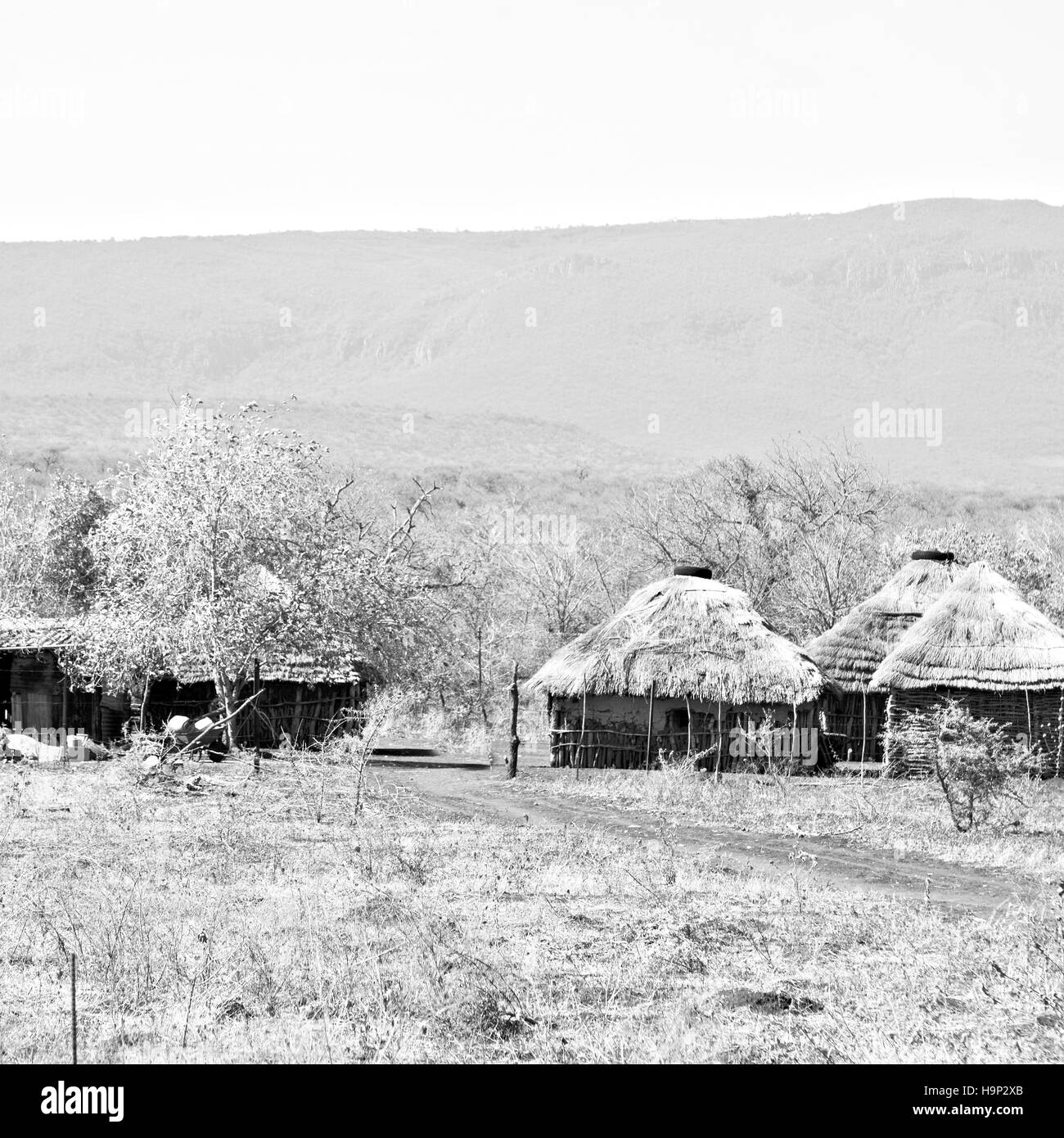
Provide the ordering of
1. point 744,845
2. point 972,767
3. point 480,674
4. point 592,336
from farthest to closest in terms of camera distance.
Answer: point 592,336 < point 480,674 < point 972,767 < point 744,845

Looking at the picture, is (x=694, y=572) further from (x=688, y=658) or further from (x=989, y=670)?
(x=989, y=670)

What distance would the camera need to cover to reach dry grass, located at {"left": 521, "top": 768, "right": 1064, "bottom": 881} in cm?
1516

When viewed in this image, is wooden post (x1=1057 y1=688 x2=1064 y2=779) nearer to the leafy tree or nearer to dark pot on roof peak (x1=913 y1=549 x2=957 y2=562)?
dark pot on roof peak (x1=913 y1=549 x2=957 y2=562)

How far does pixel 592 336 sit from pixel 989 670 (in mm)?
121392

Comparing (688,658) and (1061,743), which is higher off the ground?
(688,658)

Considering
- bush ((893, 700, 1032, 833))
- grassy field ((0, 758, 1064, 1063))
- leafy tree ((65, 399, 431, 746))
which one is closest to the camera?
grassy field ((0, 758, 1064, 1063))

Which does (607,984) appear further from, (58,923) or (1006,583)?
(1006,583)

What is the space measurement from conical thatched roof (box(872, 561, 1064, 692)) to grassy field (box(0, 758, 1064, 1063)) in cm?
1134

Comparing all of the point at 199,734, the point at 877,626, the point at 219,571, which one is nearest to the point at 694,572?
the point at 877,626

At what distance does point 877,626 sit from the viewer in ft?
95.8

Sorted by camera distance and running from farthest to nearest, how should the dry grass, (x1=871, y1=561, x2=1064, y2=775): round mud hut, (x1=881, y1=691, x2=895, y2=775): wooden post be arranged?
(x1=871, y1=561, x2=1064, y2=775): round mud hut < (x1=881, y1=691, x2=895, y2=775): wooden post < the dry grass

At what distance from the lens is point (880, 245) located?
17150 centimetres

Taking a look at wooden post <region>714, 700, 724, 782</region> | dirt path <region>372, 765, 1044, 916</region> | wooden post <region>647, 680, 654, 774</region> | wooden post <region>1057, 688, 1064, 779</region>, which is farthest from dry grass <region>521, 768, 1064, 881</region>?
wooden post <region>714, 700, 724, 782</region>
